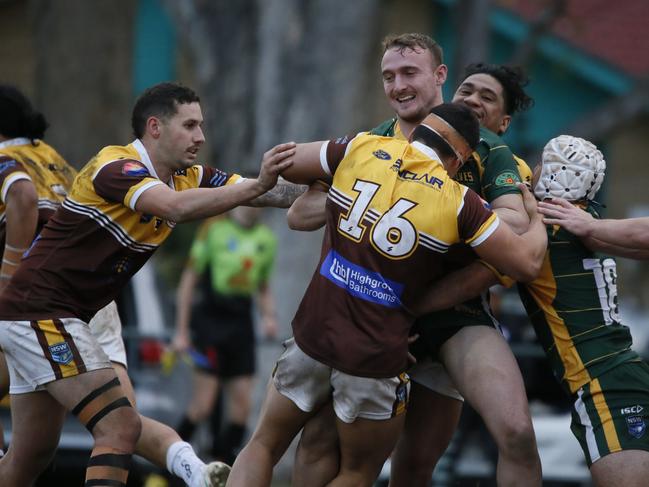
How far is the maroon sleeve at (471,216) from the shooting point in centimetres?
575

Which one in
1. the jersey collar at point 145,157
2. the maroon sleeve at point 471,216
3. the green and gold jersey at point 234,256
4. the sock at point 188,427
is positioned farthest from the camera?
the green and gold jersey at point 234,256

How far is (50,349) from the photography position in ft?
20.7

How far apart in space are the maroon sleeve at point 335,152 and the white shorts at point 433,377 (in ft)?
4.08

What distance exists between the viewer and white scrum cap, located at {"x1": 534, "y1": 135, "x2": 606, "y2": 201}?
6312 mm

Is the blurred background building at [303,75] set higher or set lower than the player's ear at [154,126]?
lower

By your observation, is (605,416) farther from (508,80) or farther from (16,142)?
(16,142)

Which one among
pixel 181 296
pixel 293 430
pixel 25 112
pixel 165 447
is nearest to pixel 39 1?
pixel 181 296

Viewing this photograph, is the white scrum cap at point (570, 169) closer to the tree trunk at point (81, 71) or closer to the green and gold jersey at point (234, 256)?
the green and gold jersey at point (234, 256)

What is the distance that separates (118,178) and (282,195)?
0.96 meters

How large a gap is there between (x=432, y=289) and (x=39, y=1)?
1000cm

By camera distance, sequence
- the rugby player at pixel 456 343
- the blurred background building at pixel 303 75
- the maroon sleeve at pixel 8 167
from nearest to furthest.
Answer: the rugby player at pixel 456 343 < the maroon sleeve at pixel 8 167 < the blurred background building at pixel 303 75

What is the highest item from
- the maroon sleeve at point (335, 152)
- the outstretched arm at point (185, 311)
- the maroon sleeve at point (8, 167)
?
the maroon sleeve at point (335, 152)

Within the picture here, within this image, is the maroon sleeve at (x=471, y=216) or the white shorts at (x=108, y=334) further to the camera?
the white shorts at (x=108, y=334)

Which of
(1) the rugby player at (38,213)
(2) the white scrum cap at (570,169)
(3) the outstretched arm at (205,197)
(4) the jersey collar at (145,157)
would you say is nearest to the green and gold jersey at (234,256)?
(1) the rugby player at (38,213)
